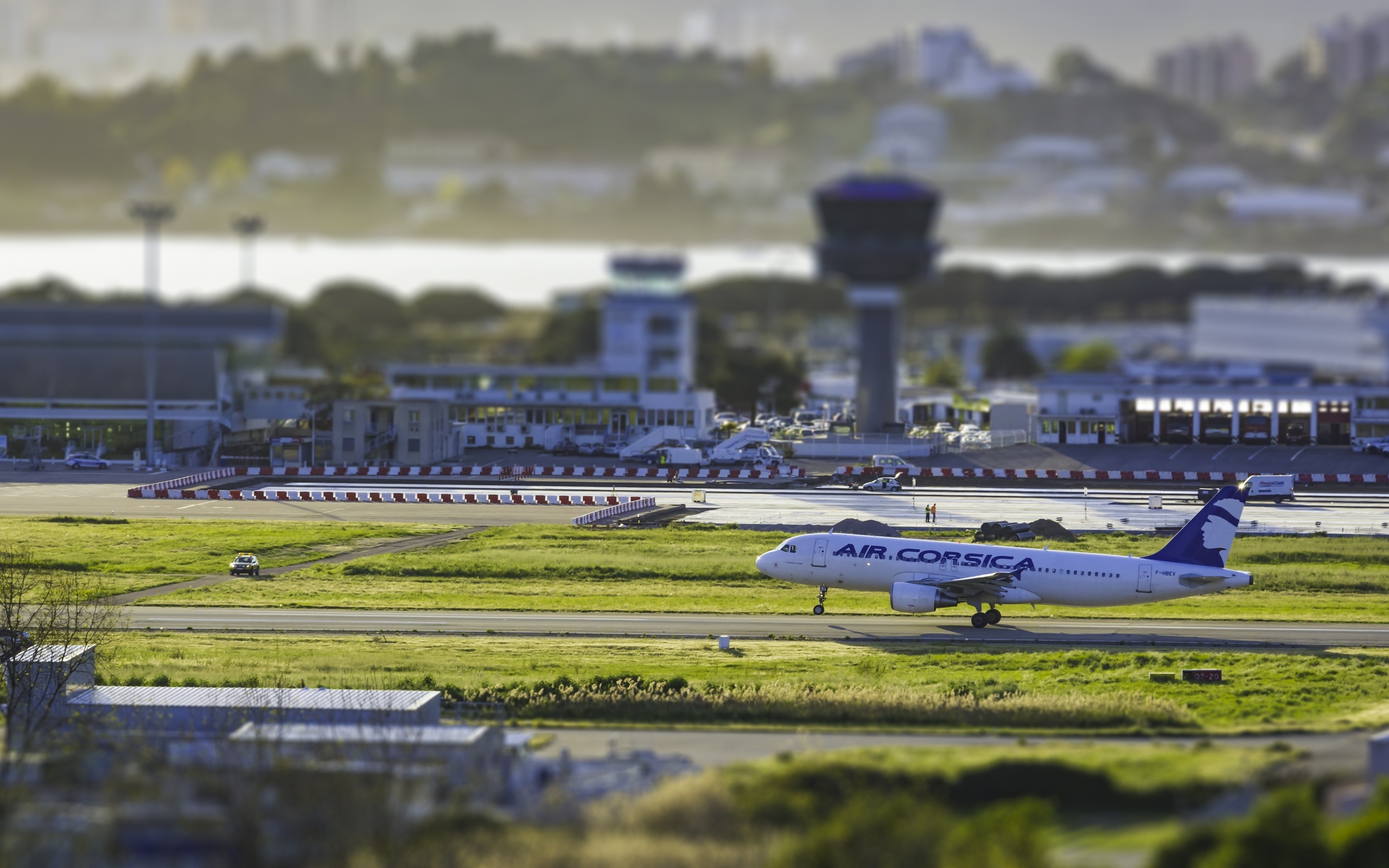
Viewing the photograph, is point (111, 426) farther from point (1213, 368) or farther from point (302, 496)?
point (1213, 368)

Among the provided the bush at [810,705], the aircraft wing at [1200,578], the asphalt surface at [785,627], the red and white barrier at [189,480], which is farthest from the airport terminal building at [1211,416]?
the bush at [810,705]

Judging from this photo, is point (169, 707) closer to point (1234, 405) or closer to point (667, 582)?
point (667, 582)

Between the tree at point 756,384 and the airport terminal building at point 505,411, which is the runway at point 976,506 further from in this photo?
the tree at point 756,384

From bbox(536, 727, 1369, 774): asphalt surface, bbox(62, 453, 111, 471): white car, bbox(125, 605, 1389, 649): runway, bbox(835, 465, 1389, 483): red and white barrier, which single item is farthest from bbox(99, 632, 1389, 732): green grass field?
bbox(62, 453, 111, 471): white car

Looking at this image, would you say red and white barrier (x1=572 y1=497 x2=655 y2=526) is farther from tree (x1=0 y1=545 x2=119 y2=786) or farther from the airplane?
tree (x1=0 y1=545 x2=119 y2=786)

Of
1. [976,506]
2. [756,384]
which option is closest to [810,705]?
[976,506]

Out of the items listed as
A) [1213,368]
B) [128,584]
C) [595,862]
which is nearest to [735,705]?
[595,862]
